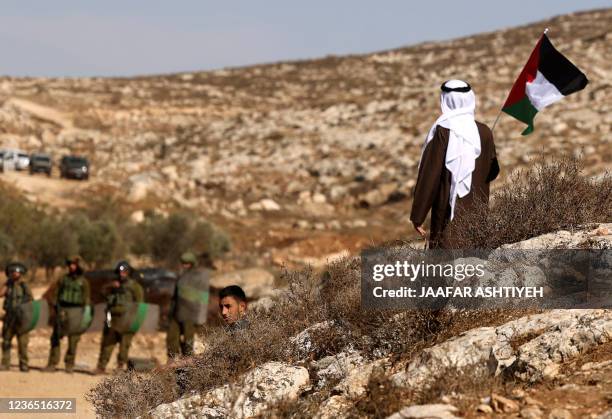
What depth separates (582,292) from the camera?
594cm

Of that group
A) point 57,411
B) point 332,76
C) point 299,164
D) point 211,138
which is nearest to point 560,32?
point 332,76

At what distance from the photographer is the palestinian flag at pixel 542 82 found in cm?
788

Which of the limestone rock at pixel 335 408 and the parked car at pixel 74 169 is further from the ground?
the parked car at pixel 74 169

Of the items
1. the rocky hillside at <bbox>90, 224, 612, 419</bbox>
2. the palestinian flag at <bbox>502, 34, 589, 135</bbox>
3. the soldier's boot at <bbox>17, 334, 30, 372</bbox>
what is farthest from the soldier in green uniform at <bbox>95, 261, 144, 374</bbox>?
the palestinian flag at <bbox>502, 34, 589, 135</bbox>

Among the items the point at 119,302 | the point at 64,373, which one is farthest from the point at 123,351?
the point at 64,373

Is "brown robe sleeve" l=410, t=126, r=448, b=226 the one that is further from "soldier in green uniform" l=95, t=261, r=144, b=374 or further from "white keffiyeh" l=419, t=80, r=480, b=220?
"soldier in green uniform" l=95, t=261, r=144, b=374

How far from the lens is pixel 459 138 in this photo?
6258mm

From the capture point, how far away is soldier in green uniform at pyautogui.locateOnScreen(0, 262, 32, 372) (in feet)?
39.0

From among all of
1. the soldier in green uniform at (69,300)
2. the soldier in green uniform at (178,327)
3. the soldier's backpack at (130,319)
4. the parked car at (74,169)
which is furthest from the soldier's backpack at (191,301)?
the parked car at (74,169)

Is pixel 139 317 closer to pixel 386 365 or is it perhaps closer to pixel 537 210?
pixel 537 210

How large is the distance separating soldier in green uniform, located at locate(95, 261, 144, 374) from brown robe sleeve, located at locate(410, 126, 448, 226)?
639cm

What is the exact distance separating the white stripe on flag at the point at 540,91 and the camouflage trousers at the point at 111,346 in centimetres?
631

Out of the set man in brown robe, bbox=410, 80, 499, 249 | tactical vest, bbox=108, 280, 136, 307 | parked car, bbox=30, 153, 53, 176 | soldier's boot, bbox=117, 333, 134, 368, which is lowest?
soldier's boot, bbox=117, 333, 134, 368

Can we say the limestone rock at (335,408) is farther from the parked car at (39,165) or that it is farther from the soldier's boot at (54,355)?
the parked car at (39,165)
